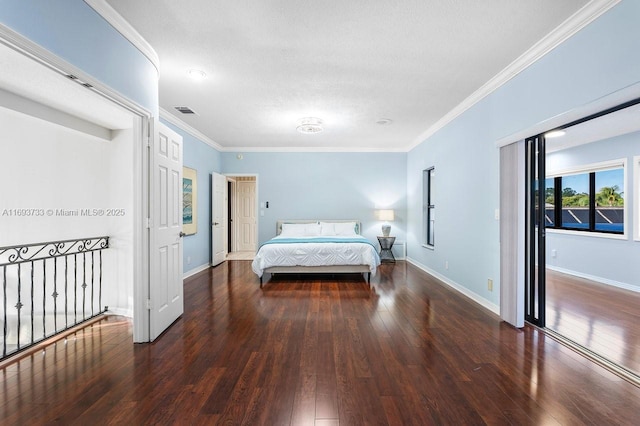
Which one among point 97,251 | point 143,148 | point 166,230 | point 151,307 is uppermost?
point 143,148

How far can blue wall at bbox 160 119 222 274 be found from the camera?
16.6 feet

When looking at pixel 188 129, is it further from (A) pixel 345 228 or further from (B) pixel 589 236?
(B) pixel 589 236

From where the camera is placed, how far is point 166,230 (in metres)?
2.83

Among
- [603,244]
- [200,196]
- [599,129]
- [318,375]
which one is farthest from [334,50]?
[603,244]

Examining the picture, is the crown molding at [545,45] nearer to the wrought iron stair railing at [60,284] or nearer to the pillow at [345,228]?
the pillow at [345,228]

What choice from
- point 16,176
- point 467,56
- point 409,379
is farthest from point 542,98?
point 16,176

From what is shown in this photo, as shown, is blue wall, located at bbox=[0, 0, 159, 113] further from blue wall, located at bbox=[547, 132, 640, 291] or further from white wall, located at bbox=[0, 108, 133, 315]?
blue wall, located at bbox=[547, 132, 640, 291]

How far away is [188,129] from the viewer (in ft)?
16.6

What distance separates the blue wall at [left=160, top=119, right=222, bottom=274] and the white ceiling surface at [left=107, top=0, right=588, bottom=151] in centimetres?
94

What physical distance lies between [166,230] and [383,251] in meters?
4.85

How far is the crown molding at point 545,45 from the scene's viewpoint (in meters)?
2.02

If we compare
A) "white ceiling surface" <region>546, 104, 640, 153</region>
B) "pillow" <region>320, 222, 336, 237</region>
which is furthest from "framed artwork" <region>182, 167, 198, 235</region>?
"white ceiling surface" <region>546, 104, 640, 153</region>

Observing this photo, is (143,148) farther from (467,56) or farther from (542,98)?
(542,98)

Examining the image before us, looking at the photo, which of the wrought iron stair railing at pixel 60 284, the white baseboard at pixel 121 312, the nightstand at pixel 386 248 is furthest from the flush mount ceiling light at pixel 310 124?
the white baseboard at pixel 121 312
